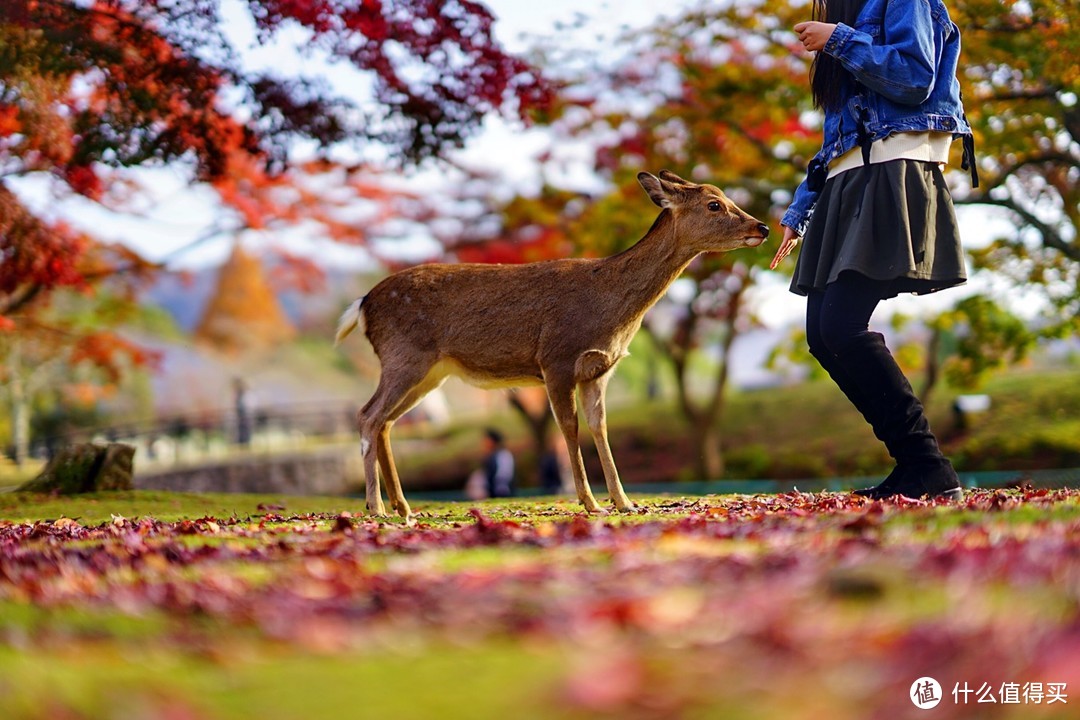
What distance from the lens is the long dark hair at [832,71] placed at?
Result: 5.10m

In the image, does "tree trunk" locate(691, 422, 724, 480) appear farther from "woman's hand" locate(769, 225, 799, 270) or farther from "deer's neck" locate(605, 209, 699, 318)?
"woman's hand" locate(769, 225, 799, 270)

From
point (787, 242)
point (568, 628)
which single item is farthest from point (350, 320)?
point (568, 628)

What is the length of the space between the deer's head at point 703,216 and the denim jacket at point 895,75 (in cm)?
68

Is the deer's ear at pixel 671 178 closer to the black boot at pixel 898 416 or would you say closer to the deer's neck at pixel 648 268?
the deer's neck at pixel 648 268

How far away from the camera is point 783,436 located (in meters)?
19.2

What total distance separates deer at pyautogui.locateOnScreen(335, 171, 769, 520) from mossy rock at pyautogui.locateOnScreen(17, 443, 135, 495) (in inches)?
118

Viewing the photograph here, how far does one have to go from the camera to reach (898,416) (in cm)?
494

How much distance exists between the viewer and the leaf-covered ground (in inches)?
78.3

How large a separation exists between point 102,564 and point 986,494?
4226 millimetres

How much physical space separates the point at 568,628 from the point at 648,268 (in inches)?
149

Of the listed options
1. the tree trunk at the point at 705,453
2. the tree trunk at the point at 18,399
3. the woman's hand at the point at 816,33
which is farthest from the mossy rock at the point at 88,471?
the tree trunk at the point at 18,399

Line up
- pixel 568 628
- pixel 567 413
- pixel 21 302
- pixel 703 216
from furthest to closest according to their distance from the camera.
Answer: pixel 21 302
pixel 703 216
pixel 567 413
pixel 568 628

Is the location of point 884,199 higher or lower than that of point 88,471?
higher

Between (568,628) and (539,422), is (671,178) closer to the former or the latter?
(568,628)
